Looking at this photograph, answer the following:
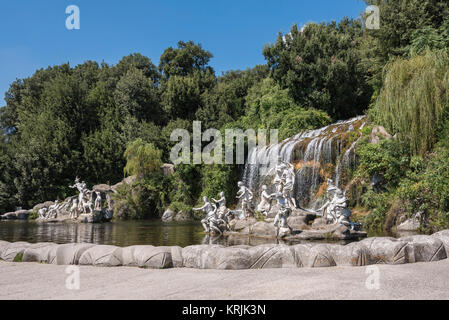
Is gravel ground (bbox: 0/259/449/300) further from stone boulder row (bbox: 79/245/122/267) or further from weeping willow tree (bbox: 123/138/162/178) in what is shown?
weeping willow tree (bbox: 123/138/162/178)

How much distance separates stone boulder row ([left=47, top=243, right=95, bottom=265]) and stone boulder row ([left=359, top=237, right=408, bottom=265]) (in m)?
4.86

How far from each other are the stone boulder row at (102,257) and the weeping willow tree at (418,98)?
36.7 ft

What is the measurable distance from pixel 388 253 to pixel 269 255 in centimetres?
193

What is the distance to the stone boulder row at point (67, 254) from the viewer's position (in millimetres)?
6398

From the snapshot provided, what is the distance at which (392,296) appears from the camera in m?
4.07

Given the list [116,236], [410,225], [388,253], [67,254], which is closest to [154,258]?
[67,254]

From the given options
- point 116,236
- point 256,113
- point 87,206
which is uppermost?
point 256,113

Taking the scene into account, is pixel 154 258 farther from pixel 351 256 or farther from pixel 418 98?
pixel 418 98

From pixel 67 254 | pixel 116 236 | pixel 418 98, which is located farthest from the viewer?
pixel 418 98

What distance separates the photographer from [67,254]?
6441 millimetres

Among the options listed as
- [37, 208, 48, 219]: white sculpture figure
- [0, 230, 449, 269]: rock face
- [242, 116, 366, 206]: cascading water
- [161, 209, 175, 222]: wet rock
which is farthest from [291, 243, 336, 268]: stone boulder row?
[37, 208, 48, 219]: white sculpture figure

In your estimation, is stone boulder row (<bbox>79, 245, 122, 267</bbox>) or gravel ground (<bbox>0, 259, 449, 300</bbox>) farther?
stone boulder row (<bbox>79, 245, 122, 267</bbox>)

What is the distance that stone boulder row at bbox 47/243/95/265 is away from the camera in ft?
21.0
